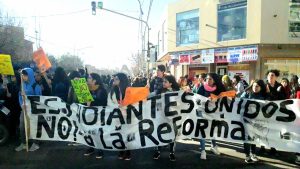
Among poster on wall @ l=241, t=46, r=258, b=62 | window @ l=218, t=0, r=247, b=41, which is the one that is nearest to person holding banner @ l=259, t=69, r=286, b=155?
poster on wall @ l=241, t=46, r=258, b=62

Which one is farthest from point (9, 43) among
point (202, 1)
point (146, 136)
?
point (146, 136)

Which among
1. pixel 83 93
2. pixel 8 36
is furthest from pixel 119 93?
pixel 8 36

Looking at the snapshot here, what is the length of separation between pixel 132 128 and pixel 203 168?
5.23 ft

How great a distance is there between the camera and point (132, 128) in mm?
7258

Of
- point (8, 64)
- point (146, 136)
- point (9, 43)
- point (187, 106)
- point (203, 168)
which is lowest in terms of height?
point (203, 168)

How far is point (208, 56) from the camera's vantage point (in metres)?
24.8

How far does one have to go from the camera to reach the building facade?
21609mm

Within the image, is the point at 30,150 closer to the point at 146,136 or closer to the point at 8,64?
the point at 8,64

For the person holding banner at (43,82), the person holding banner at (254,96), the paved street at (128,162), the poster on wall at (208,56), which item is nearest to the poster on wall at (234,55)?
the poster on wall at (208,56)

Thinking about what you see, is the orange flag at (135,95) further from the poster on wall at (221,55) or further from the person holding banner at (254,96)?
the poster on wall at (221,55)

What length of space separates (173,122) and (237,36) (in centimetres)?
1744

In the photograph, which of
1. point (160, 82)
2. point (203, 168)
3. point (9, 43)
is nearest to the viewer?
point (203, 168)

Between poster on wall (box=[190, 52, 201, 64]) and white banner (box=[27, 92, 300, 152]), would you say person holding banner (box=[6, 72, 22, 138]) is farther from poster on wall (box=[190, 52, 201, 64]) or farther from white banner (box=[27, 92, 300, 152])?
poster on wall (box=[190, 52, 201, 64])

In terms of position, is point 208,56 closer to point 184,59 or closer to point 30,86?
point 184,59
